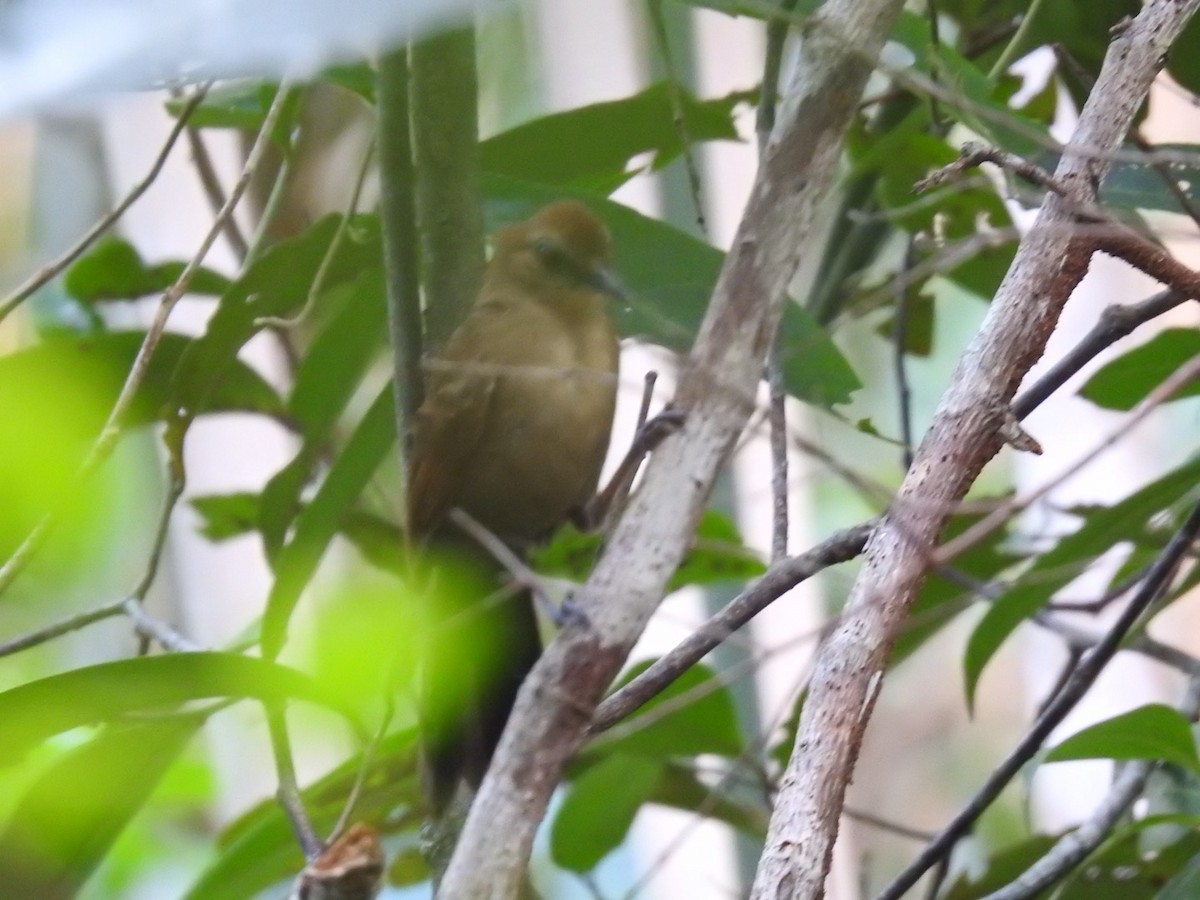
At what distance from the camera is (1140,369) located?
1070 mm

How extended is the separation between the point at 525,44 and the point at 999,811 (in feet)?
5.29

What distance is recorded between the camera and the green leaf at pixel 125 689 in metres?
0.84

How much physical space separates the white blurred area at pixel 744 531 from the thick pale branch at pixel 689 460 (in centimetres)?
64

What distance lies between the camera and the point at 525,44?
1.10 metres

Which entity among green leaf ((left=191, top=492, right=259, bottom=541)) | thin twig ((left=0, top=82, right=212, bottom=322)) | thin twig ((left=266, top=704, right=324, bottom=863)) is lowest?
thin twig ((left=266, top=704, right=324, bottom=863))

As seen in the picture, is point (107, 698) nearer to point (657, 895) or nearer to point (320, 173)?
point (320, 173)

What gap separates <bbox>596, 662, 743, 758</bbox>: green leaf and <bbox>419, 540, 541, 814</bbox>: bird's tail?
10 centimetres

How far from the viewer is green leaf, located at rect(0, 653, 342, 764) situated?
838 mm

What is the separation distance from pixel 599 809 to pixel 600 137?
0.59 m

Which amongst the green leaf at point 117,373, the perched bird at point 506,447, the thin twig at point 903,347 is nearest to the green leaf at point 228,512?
the green leaf at point 117,373

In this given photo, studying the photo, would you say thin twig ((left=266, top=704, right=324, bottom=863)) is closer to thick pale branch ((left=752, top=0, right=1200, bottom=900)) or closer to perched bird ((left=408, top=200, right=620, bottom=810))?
perched bird ((left=408, top=200, right=620, bottom=810))

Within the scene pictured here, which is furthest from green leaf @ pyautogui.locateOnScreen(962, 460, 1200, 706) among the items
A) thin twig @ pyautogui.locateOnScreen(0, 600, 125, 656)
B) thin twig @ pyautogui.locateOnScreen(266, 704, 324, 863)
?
thin twig @ pyautogui.locateOnScreen(0, 600, 125, 656)

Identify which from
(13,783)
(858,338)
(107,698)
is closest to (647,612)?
(107,698)

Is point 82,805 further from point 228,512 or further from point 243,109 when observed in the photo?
point 243,109
